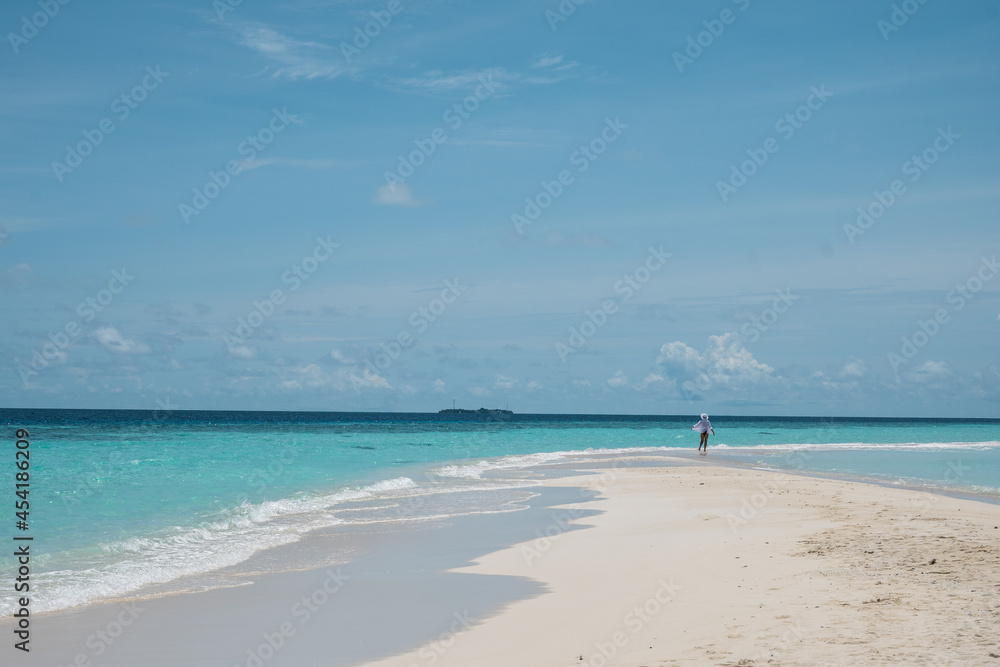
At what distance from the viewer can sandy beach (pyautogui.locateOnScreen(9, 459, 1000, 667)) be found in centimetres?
664

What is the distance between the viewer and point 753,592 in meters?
8.53

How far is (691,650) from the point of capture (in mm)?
6551

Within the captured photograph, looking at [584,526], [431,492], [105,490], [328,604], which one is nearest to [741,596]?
[328,604]

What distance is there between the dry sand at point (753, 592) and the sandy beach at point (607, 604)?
0.03 metres

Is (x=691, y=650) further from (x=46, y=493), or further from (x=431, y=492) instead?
(x=46, y=493)

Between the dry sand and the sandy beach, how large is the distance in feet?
0.10

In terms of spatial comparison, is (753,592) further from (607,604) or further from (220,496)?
(220,496)

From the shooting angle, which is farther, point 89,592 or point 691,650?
point 89,592

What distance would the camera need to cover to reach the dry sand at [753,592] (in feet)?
21.1

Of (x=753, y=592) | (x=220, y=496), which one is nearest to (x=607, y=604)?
(x=753, y=592)

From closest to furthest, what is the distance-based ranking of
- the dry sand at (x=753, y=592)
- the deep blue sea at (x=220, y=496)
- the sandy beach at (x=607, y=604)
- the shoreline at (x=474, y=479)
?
the dry sand at (x=753, y=592), the sandy beach at (x=607, y=604), the shoreline at (x=474, y=479), the deep blue sea at (x=220, y=496)

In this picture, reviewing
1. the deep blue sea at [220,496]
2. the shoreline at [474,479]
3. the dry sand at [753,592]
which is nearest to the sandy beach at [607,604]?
the dry sand at [753,592]

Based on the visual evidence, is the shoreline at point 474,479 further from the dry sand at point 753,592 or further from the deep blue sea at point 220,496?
the dry sand at point 753,592

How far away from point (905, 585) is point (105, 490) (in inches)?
746
